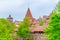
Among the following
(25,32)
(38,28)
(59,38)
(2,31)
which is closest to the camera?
(59,38)

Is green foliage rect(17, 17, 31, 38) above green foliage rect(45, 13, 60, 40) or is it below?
below

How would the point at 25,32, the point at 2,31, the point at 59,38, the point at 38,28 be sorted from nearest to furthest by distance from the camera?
the point at 59,38
the point at 2,31
the point at 25,32
the point at 38,28

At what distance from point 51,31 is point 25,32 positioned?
37.2 metres

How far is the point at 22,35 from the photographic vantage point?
77312 mm

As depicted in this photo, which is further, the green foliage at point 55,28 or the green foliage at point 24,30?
the green foliage at point 24,30

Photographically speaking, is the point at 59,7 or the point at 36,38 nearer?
the point at 59,7

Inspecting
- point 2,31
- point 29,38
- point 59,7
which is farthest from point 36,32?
point 59,7

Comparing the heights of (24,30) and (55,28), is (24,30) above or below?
below

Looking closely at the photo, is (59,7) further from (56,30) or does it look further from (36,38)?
(36,38)

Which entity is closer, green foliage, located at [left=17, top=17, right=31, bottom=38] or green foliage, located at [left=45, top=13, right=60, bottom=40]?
green foliage, located at [left=45, top=13, right=60, bottom=40]

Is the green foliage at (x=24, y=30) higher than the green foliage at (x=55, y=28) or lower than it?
lower

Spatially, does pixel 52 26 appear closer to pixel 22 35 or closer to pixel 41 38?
pixel 22 35

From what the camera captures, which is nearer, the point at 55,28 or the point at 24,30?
the point at 55,28

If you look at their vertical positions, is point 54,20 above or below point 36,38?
above
